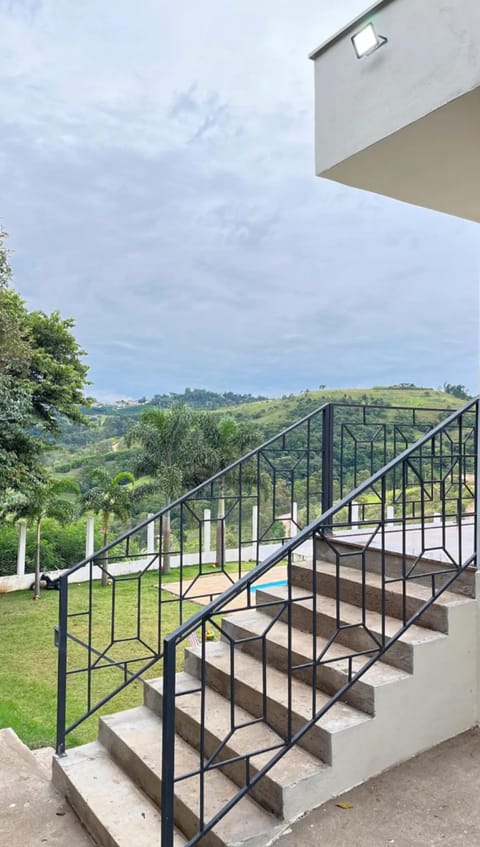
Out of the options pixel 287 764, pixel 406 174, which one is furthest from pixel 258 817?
pixel 406 174

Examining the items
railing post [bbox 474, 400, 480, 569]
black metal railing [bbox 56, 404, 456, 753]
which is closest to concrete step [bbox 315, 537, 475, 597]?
railing post [bbox 474, 400, 480, 569]

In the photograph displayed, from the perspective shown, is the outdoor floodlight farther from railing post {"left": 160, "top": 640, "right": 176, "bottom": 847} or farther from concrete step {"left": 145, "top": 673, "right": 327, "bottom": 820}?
concrete step {"left": 145, "top": 673, "right": 327, "bottom": 820}

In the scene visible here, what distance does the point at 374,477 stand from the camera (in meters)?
2.47

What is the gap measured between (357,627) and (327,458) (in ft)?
4.33

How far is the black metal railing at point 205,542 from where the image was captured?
326 centimetres

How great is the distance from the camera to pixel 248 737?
7.95 ft

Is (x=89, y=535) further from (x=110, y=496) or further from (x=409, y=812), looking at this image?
(x=409, y=812)

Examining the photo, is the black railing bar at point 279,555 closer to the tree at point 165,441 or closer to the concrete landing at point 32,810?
the concrete landing at point 32,810

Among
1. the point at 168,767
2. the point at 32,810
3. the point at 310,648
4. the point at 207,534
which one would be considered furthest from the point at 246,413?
the point at 168,767

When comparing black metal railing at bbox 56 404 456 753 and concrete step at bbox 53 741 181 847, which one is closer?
concrete step at bbox 53 741 181 847

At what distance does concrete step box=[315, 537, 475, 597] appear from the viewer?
2775 millimetres

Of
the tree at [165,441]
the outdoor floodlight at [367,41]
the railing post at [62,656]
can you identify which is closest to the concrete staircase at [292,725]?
the railing post at [62,656]

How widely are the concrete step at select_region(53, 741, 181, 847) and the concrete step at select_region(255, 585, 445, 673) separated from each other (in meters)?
1.01

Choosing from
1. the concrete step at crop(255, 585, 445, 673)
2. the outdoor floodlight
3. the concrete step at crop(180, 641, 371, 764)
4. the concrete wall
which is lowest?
the concrete step at crop(180, 641, 371, 764)
